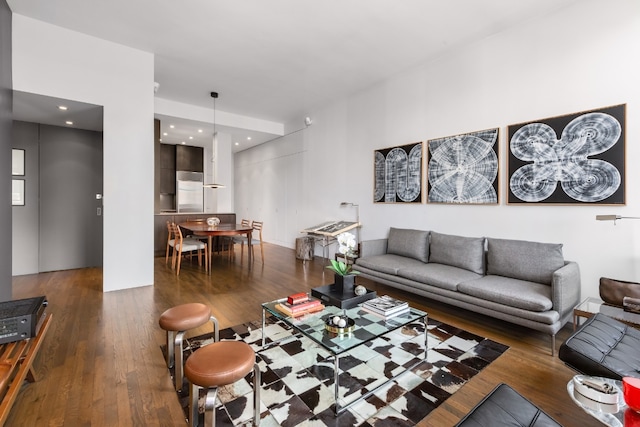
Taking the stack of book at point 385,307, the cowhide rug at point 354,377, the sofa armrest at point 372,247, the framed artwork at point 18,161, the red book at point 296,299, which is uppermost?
the framed artwork at point 18,161

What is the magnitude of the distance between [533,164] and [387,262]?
2.04m

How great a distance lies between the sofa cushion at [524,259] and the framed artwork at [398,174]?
4.53 ft

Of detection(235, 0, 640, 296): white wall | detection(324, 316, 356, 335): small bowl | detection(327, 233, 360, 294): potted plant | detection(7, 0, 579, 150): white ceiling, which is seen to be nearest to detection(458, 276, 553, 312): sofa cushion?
detection(235, 0, 640, 296): white wall

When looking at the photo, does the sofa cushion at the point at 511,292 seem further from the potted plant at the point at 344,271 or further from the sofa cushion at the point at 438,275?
the potted plant at the point at 344,271

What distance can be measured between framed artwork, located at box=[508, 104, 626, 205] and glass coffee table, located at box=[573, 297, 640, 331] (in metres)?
0.99

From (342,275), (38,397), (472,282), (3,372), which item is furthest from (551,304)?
(38,397)

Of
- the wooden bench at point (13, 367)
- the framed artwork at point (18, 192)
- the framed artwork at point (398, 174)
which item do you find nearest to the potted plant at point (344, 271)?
the wooden bench at point (13, 367)

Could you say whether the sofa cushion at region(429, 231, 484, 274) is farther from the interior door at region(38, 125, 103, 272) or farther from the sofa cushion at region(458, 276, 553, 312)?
the interior door at region(38, 125, 103, 272)

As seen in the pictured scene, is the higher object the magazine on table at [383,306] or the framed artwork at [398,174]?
the framed artwork at [398,174]

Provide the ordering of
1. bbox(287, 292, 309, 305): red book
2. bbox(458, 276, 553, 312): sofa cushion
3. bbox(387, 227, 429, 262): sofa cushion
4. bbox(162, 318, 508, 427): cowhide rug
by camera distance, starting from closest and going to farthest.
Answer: bbox(162, 318, 508, 427): cowhide rug → bbox(287, 292, 309, 305): red book → bbox(458, 276, 553, 312): sofa cushion → bbox(387, 227, 429, 262): sofa cushion

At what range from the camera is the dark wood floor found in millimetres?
1747

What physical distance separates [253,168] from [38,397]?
784 centimetres

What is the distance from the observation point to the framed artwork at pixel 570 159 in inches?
109

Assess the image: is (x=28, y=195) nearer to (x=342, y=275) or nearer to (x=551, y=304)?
(x=342, y=275)
